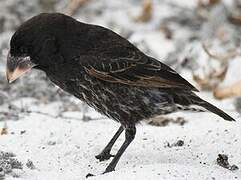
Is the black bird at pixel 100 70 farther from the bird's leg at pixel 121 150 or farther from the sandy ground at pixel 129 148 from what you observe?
the sandy ground at pixel 129 148

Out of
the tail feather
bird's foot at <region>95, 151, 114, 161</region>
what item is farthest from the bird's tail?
bird's foot at <region>95, 151, 114, 161</region>

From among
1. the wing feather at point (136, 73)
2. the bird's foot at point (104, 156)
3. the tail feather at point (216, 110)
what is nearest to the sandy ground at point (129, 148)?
the bird's foot at point (104, 156)

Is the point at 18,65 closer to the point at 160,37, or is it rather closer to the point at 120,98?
the point at 120,98

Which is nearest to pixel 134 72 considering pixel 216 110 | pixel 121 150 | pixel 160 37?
pixel 121 150

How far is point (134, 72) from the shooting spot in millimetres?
6129

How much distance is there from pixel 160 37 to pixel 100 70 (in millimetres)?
4340

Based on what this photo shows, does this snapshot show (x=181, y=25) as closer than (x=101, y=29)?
No

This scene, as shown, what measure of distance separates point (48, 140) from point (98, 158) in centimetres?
66

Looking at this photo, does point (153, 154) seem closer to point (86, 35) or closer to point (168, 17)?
point (86, 35)

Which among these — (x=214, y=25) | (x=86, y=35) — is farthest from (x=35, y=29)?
(x=214, y=25)

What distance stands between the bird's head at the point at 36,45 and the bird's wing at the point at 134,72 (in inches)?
12.7

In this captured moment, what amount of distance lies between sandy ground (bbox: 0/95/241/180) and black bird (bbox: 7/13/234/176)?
366 mm

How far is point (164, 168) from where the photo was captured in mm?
5578

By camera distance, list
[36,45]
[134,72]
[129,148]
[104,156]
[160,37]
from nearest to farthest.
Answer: [36,45] → [134,72] → [104,156] → [129,148] → [160,37]
